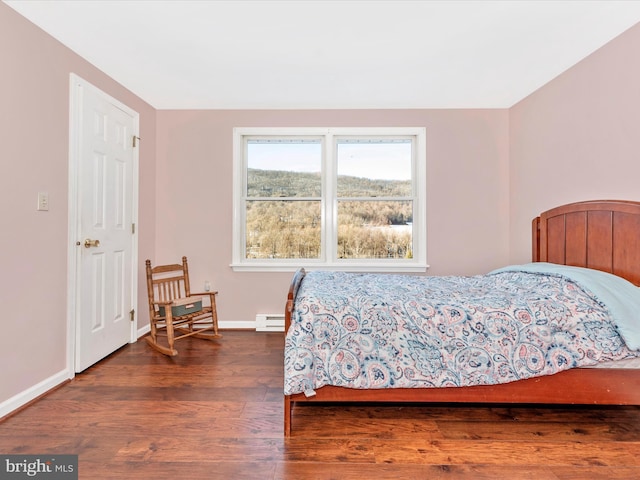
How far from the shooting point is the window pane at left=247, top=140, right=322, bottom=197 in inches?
146

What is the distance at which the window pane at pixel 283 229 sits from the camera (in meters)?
3.71

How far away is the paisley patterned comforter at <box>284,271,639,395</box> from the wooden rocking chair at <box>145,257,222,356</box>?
5.54 feet

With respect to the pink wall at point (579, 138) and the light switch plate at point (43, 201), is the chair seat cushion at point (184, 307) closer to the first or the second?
the light switch plate at point (43, 201)

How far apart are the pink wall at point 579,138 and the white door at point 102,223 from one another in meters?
3.80

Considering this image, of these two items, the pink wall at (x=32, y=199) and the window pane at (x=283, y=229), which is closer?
the pink wall at (x=32, y=199)

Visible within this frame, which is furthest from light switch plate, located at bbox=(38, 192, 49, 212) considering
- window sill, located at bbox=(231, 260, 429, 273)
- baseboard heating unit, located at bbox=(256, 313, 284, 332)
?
baseboard heating unit, located at bbox=(256, 313, 284, 332)

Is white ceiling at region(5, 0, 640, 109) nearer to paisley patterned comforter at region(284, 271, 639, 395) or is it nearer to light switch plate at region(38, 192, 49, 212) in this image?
light switch plate at region(38, 192, 49, 212)

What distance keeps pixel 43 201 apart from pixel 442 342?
2634 millimetres

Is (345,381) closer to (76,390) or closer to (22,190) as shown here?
(76,390)

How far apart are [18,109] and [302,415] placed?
2526 millimetres

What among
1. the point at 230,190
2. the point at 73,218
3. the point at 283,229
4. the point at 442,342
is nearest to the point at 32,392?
the point at 73,218

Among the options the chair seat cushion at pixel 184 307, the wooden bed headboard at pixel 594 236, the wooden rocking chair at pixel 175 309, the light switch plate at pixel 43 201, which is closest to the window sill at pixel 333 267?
the wooden rocking chair at pixel 175 309

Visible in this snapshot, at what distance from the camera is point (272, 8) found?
1984mm

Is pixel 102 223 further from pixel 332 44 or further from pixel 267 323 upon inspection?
pixel 332 44
